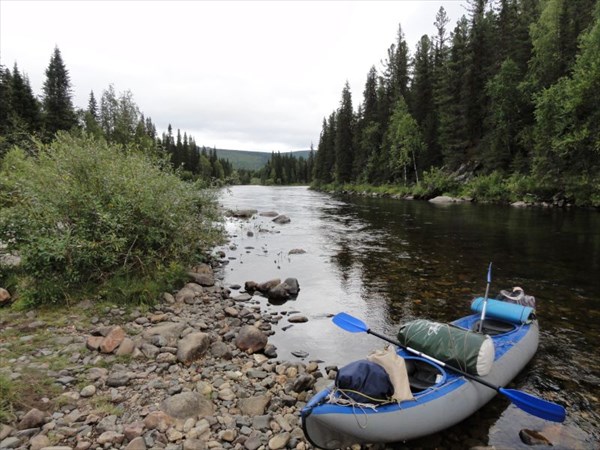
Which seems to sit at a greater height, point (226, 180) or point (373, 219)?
point (226, 180)

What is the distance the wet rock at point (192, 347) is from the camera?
606 centimetres

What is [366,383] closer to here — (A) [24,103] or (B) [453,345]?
(B) [453,345]

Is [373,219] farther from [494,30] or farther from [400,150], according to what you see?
[494,30]

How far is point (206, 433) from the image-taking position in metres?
4.31

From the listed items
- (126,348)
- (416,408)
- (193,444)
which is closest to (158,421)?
(193,444)

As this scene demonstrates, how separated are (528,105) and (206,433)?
1665 inches

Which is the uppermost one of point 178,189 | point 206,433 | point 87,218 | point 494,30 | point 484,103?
point 494,30

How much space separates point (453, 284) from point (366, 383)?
7761mm

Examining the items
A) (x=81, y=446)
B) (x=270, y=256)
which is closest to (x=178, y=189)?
Answer: (x=270, y=256)

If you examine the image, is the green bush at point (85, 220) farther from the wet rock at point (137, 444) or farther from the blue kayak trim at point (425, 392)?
the blue kayak trim at point (425, 392)

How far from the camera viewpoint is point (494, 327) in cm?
696

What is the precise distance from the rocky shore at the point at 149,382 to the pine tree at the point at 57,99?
Result: 50570 mm

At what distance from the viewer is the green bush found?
24.7 ft

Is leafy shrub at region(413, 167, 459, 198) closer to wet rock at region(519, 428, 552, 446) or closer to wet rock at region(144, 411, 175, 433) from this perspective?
wet rock at region(519, 428, 552, 446)
